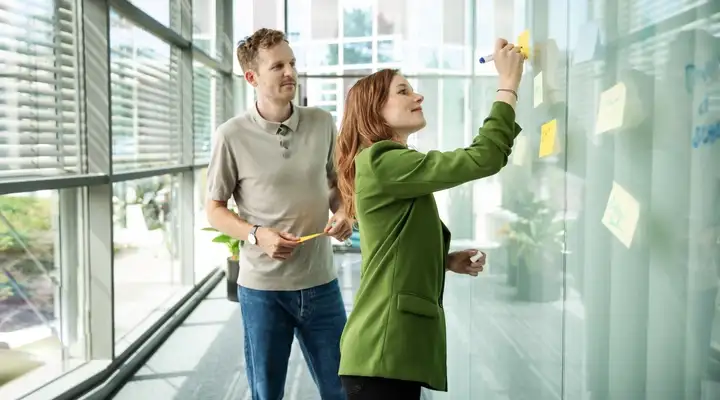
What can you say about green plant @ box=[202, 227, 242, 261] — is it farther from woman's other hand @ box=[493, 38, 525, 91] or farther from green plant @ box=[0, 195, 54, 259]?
woman's other hand @ box=[493, 38, 525, 91]

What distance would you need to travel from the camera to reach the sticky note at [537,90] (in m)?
1.34

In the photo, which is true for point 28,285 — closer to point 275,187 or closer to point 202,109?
point 275,187

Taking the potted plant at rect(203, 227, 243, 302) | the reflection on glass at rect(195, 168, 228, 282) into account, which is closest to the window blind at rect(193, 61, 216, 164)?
the reflection on glass at rect(195, 168, 228, 282)

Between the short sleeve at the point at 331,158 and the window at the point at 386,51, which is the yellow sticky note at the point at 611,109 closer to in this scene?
the short sleeve at the point at 331,158

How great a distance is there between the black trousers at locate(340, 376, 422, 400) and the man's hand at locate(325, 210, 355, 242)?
0.51m

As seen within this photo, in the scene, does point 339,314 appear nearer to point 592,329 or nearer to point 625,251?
point 592,329

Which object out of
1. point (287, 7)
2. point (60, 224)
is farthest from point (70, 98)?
point (287, 7)

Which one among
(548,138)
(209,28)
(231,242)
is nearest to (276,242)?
(548,138)

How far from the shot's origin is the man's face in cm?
173

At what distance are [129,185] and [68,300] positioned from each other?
1.01m

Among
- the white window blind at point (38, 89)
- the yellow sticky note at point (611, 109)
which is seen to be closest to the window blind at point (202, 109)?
the white window blind at point (38, 89)

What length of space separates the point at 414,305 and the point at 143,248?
3300 mm

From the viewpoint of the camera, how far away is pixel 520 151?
60.7 inches

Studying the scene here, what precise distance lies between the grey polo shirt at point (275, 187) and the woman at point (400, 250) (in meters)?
0.49
